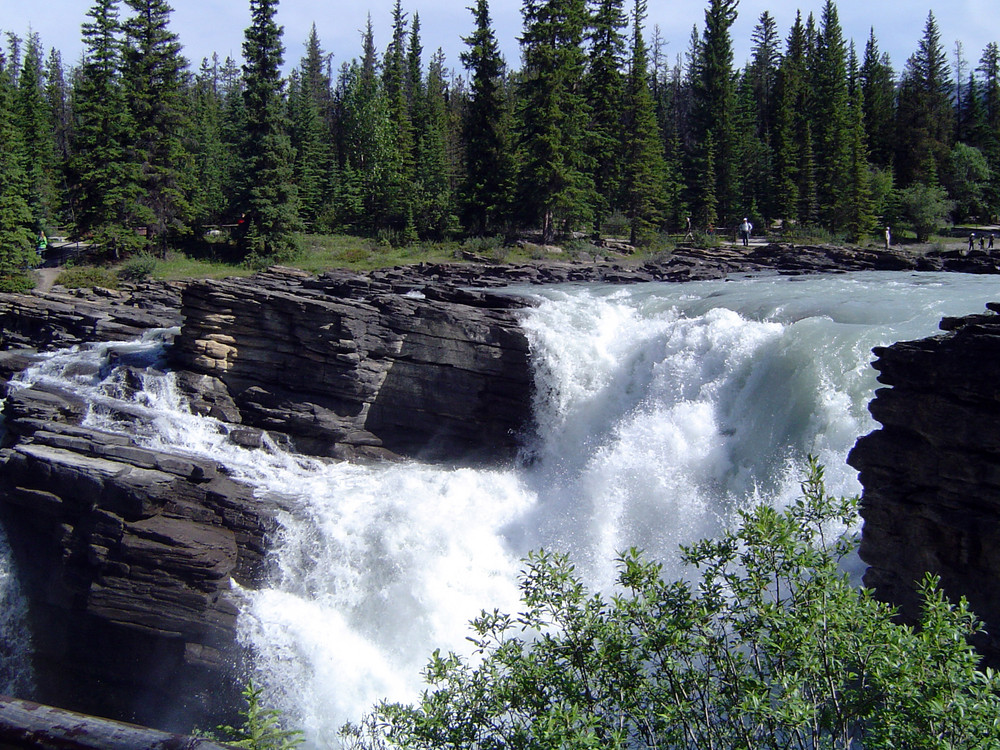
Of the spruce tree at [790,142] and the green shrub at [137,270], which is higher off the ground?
the spruce tree at [790,142]

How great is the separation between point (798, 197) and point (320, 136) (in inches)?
1313

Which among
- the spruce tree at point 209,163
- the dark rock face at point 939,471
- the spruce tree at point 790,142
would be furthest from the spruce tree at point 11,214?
the spruce tree at point 790,142

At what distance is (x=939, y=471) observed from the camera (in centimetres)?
984

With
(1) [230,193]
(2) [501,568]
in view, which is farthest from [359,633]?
(1) [230,193]

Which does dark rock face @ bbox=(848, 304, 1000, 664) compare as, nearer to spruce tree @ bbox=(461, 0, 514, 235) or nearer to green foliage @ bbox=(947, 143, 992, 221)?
spruce tree @ bbox=(461, 0, 514, 235)

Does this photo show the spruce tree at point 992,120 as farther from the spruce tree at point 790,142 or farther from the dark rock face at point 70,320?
the dark rock face at point 70,320

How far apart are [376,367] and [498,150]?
93.6 ft

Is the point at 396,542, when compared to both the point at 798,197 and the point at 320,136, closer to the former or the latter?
the point at 798,197

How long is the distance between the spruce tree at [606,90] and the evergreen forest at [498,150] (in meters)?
0.13

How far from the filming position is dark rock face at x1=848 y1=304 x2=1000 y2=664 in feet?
30.6

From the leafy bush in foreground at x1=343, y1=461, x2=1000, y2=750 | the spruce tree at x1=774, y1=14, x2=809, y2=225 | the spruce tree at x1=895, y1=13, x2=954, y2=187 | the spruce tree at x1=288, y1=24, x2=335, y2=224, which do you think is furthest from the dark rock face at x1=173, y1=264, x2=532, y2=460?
the spruce tree at x1=895, y1=13, x2=954, y2=187

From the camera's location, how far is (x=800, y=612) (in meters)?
4.32

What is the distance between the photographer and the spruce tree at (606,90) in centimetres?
4609

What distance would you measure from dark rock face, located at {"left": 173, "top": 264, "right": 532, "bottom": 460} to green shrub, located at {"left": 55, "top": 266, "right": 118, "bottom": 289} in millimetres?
18816
